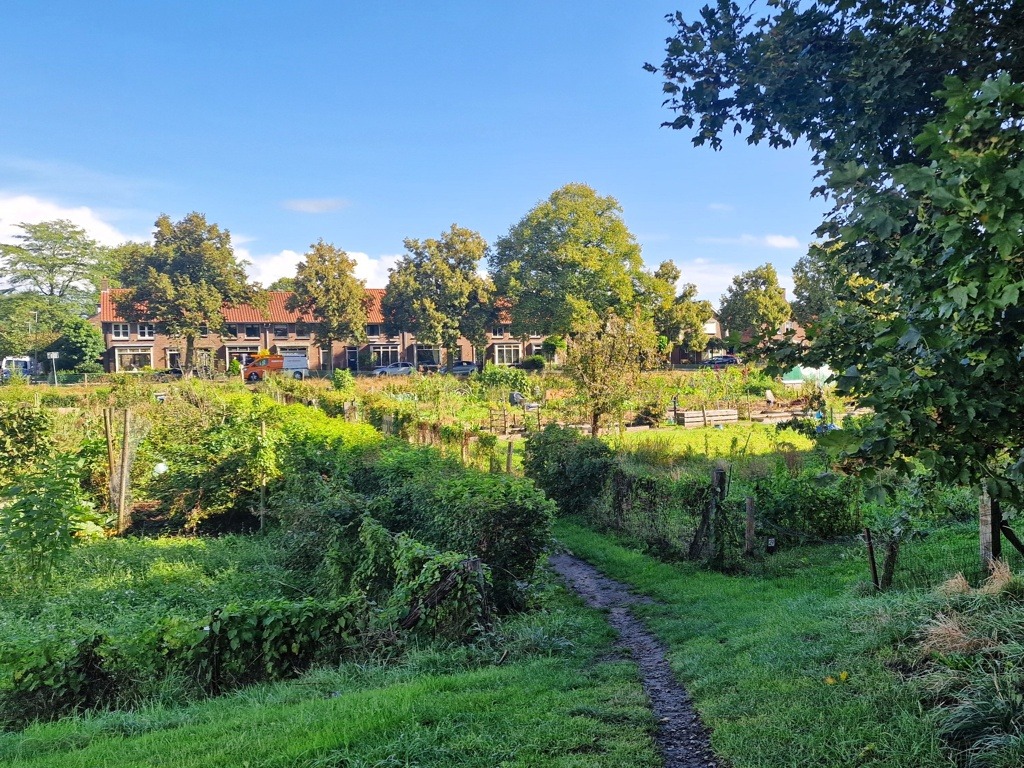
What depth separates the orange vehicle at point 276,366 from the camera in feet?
160

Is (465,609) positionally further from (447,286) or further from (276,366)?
(276,366)

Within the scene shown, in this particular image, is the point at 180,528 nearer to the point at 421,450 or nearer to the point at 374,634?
the point at 421,450

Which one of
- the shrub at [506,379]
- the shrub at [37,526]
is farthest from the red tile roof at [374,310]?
the shrub at [37,526]

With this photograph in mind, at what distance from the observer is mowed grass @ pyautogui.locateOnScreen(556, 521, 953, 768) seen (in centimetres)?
394

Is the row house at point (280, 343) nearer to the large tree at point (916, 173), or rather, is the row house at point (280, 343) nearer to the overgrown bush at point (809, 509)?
the overgrown bush at point (809, 509)

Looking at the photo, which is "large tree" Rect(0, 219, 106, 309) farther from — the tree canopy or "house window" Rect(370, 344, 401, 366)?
the tree canopy

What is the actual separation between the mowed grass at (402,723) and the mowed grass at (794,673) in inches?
24.7

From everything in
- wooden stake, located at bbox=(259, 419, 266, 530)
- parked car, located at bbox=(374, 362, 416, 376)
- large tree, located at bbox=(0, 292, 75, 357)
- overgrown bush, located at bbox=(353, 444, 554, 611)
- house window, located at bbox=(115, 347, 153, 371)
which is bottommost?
wooden stake, located at bbox=(259, 419, 266, 530)

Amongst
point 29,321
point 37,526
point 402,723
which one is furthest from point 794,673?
point 29,321

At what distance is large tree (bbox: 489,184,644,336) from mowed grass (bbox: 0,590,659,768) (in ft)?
145

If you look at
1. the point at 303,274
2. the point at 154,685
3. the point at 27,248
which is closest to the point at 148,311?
the point at 303,274

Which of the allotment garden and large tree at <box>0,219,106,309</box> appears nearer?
the allotment garden

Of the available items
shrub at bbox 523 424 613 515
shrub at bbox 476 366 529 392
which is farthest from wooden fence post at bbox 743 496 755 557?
shrub at bbox 476 366 529 392

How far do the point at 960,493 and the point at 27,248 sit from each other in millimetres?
79183
